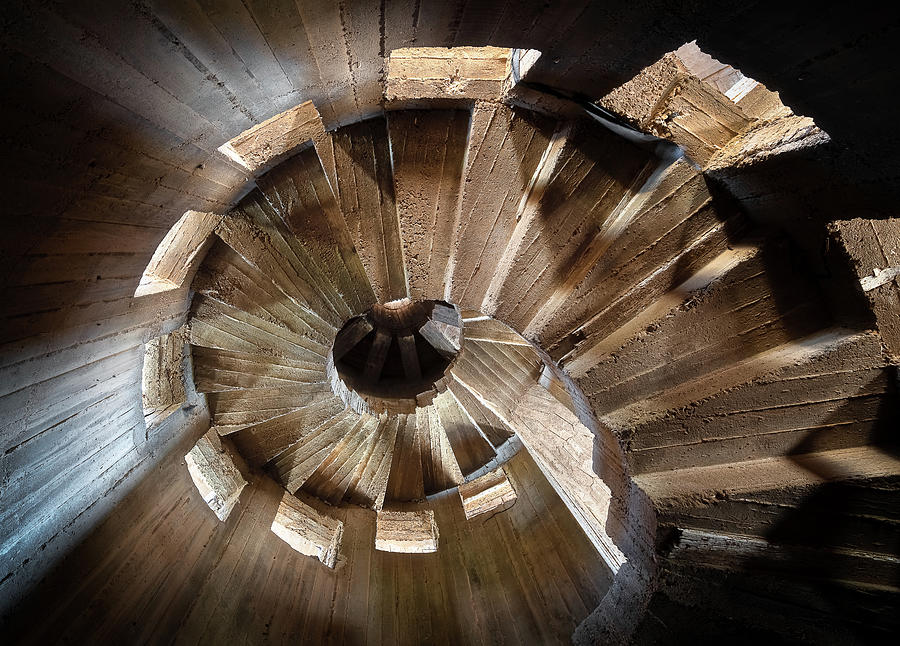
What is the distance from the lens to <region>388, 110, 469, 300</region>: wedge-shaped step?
3062 mm

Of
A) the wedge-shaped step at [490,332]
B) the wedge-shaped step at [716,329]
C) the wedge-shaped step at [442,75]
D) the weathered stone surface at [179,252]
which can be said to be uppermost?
the wedge-shaped step at [442,75]

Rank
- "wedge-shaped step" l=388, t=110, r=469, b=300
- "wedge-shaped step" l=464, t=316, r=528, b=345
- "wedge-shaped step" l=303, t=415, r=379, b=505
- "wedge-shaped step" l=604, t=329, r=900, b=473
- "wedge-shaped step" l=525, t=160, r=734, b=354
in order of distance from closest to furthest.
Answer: "wedge-shaped step" l=604, t=329, r=900, b=473
"wedge-shaped step" l=525, t=160, r=734, b=354
"wedge-shaped step" l=388, t=110, r=469, b=300
"wedge-shaped step" l=303, t=415, r=379, b=505
"wedge-shaped step" l=464, t=316, r=528, b=345

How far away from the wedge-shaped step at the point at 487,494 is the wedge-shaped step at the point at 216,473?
313 cm

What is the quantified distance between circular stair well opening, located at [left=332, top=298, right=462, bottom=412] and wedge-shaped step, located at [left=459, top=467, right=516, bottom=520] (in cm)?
150

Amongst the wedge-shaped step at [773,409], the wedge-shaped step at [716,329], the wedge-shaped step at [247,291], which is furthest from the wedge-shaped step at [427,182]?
the wedge-shaped step at [773,409]

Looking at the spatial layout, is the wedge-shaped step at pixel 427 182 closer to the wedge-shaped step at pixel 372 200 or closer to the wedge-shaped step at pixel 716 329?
the wedge-shaped step at pixel 372 200

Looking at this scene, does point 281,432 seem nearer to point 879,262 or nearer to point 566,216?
point 566,216

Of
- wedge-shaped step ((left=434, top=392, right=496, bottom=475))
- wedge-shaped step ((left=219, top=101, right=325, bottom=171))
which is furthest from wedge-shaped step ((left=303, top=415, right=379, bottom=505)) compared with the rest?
wedge-shaped step ((left=219, top=101, right=325, bottom=171))

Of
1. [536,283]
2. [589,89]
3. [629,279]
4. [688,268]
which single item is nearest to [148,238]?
[536,283]

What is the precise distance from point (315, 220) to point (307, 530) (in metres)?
4.06

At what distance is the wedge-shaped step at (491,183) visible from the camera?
2893 millimetres

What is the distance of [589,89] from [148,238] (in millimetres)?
2661

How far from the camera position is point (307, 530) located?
590 centimetres

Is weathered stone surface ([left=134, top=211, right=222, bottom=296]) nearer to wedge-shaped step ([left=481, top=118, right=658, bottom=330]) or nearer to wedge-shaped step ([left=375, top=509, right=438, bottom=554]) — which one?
wedge-shaped step ([left=481, top=118, right=658, bottom=330])
